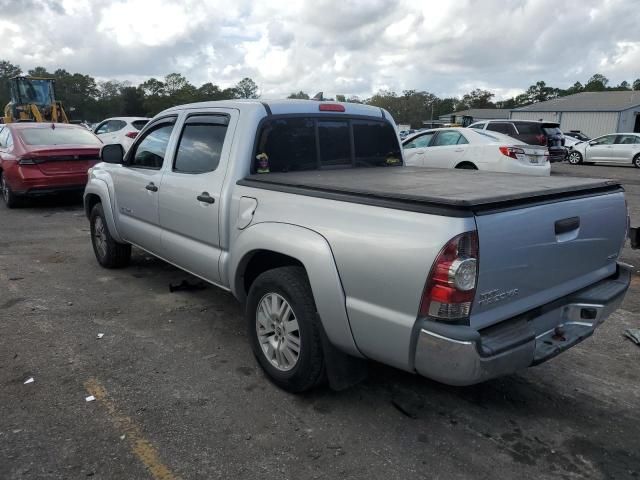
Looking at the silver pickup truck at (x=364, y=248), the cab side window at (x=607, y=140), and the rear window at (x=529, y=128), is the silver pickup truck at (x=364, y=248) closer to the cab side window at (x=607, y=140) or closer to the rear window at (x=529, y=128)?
the rear window at (x=529, y=128)

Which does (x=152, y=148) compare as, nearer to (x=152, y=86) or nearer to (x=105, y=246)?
(x=105, y=246)

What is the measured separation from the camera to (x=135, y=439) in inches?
111

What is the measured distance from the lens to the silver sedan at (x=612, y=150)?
21.9m

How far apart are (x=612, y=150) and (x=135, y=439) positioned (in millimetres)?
24504

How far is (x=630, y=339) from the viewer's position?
13.8ft

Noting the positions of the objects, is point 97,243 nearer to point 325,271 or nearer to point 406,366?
point 325,271

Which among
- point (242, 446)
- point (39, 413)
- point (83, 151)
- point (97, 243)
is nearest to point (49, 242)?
point (97, 243)

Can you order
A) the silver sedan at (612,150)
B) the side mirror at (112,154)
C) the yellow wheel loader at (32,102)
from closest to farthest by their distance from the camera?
the side mirror at (112,154) < the silver sedan at (612,150) < the yellow wheel loader at (32,102)

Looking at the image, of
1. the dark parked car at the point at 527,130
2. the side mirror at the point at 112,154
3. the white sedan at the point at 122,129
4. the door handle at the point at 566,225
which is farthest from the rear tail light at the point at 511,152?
the white sedan at the point at 122,129

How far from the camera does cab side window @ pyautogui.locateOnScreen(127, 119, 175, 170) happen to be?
464cm

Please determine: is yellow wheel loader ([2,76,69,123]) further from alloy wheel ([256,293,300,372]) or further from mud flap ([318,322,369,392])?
mud flap ([318,322,369,392])

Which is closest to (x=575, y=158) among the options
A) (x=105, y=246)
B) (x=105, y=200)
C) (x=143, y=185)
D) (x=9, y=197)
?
(x=9, y=197)

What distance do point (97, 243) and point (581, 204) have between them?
529cm

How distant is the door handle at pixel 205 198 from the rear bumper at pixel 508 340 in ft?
6.49
